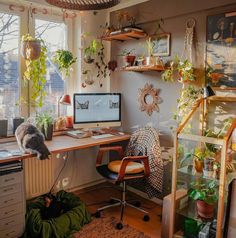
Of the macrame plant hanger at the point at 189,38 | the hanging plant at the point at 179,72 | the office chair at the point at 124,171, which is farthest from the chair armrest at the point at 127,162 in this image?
the macrame plant hanger at the point at 189,38

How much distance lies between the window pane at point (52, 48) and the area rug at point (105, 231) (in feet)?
4.57

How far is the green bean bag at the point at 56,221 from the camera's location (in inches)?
92.0

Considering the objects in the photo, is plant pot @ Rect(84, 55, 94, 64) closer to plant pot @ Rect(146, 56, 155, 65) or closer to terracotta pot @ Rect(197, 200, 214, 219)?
plant pot @ Rect(146, 56, 155, 65)

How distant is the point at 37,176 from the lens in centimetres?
295

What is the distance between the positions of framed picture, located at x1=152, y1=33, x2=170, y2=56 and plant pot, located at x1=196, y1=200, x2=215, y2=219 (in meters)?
Result: 1.52

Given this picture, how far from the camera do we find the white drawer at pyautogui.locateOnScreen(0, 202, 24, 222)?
2197mm

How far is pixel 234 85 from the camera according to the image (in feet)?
7.61

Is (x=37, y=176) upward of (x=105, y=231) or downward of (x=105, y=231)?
upward

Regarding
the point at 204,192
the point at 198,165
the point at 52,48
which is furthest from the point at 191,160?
the point at 52,48

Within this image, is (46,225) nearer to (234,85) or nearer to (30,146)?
(30,146)

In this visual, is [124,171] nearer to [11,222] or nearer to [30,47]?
[11,222]

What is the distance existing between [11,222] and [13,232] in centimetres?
9

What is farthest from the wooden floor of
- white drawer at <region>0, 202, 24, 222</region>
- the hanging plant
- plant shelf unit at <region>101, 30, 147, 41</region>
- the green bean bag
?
plant shelf unit at <region>101, 30, 147, 41</region>

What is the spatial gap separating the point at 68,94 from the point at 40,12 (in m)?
0.96
